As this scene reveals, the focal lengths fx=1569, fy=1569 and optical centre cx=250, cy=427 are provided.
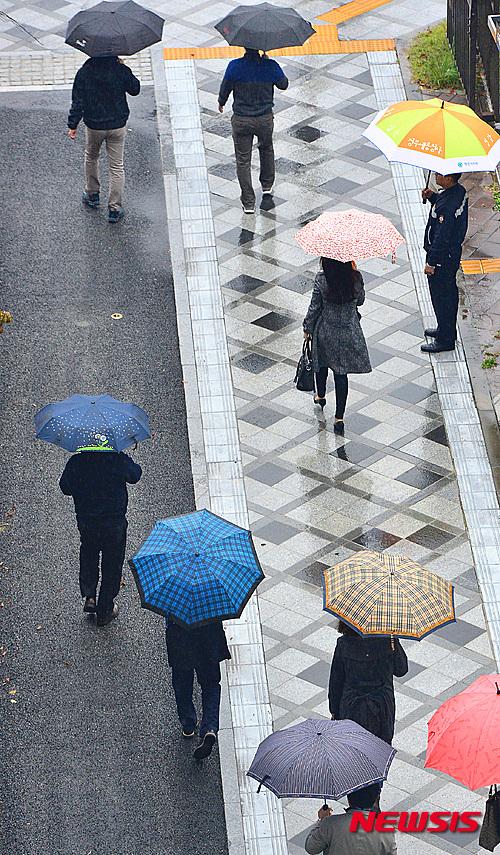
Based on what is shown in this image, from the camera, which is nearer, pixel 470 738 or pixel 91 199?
pixel 470 738

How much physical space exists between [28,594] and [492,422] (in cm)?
404

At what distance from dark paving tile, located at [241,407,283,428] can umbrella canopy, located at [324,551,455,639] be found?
13.2 feet

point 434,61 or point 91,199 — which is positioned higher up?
point 434,61

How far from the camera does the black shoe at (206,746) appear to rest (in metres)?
9.49

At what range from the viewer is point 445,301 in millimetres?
12922

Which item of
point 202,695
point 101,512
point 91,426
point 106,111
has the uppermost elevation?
point 91,426

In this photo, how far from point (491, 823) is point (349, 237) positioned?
16.3 ft

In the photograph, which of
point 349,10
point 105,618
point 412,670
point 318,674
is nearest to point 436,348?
point 412,670

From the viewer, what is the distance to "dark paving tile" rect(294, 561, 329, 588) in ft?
36.2

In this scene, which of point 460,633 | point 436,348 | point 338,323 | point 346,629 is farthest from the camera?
point 436,348

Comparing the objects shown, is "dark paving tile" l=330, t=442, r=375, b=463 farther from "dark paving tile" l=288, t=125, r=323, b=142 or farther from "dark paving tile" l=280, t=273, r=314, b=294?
"dark paving tile" l=288, t=125, r=323, b=142

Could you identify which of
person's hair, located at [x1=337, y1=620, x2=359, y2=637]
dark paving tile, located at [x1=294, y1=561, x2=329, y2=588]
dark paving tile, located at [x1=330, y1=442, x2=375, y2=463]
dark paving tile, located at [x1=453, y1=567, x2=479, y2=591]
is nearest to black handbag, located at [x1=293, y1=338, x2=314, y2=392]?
dark paving tile, located at [x1=330, y1=442, x2=375, y2=463]

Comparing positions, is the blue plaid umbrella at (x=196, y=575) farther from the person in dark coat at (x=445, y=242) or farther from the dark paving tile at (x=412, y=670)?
the person in dark coat at (x=445, y=242)

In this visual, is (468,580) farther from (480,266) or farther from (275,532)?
(480,266)
